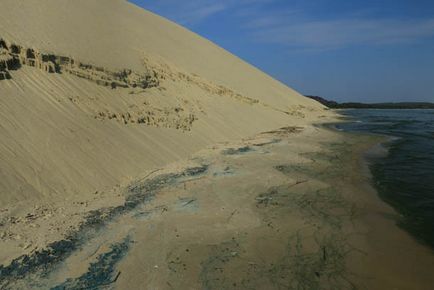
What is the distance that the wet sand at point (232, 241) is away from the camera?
14.6ft

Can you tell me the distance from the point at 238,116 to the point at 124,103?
23.4ft

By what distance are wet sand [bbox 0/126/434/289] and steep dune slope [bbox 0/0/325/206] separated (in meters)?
1.05

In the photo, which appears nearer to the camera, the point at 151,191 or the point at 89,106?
the point at 151,191

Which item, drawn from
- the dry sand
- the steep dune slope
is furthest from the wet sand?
the steep dune slope

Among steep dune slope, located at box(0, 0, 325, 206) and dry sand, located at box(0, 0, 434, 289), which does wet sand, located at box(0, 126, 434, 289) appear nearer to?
dry sand, located at box(0, 0, 434, 289)

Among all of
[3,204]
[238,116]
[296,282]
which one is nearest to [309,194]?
[296,282]

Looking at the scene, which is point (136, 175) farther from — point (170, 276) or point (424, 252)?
point (424, 252)

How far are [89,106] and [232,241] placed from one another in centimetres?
621

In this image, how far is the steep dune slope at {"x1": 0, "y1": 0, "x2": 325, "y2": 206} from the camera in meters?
7.43

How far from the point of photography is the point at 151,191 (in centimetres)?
740

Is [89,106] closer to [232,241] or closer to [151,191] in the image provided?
[151,191]

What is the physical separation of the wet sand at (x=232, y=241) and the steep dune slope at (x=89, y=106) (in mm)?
1049

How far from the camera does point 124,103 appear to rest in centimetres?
1145

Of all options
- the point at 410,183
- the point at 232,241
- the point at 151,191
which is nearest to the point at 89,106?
the point at 151,191
